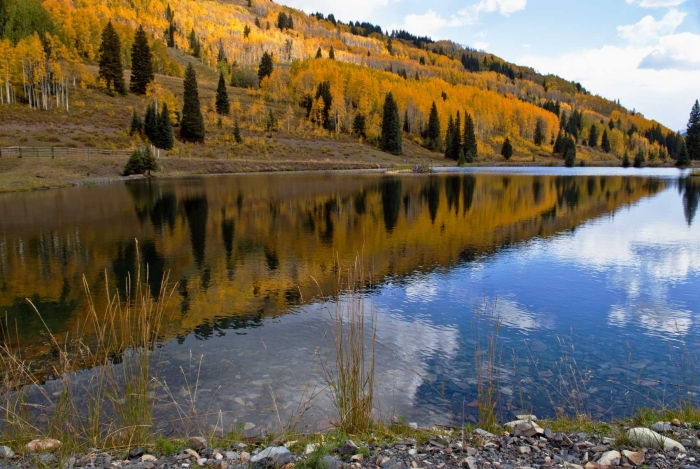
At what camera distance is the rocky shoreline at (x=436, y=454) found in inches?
166

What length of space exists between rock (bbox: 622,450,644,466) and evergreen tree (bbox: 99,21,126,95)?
10785 cm

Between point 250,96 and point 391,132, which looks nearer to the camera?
point 391,132

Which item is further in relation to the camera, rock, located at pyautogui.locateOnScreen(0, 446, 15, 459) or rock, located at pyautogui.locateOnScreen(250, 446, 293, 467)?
rock, located at pyautogui.locateOnScreen(0, 446, 15, 459)

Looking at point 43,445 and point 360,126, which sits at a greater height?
point 360,126

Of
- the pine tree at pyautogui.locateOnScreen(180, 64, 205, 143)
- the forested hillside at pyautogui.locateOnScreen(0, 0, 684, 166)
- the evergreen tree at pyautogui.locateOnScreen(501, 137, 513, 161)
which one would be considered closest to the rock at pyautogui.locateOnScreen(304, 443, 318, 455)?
the forested hillside at pyautogui.locateOnScreen(0, 0, 684, 166)

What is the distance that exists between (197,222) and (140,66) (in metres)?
88.3

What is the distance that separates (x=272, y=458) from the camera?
4.32 meters

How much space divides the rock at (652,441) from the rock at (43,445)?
18.6ft

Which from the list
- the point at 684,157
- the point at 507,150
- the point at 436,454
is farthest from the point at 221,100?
the point at 684,157

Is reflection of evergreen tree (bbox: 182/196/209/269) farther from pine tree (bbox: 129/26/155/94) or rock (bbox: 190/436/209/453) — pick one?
pine tree (bbox: 129/26/155/94)

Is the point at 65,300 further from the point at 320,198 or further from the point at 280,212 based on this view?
the point at 320,198

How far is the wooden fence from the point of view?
48.6m

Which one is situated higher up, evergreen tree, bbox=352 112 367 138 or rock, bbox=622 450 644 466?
evergreen tree, bbox=352 112 367 138

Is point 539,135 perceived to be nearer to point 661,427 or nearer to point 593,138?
point 593,138
